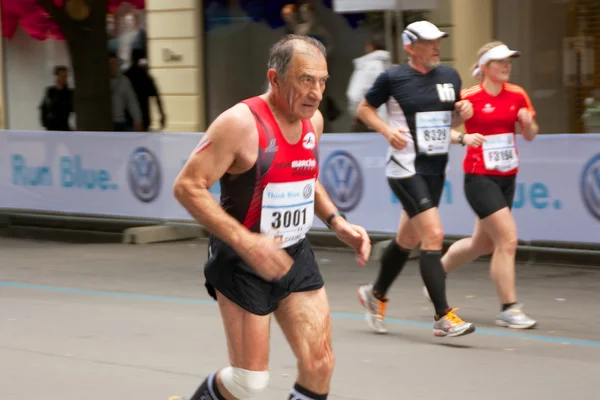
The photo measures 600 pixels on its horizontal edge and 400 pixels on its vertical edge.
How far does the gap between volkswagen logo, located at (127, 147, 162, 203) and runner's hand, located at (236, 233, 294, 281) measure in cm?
865

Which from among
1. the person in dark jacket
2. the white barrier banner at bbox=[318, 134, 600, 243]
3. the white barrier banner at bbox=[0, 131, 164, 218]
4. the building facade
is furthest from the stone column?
the white barrier banner at bbox=[318, 134, 600, 243]

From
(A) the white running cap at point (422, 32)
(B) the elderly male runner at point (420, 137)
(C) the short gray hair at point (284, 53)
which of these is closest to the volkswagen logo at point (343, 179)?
(B) the elderly male runner at point (420, 137)

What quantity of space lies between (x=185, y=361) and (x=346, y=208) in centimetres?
475

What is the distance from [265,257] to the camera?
13.1 feet

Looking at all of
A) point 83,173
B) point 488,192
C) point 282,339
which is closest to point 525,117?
point 488,192

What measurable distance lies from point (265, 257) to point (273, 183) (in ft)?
1.23

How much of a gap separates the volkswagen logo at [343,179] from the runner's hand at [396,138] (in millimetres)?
3905

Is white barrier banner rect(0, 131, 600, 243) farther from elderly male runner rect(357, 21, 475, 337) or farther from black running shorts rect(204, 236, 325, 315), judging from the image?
black running shorts rect(204, 236, 325, 315)

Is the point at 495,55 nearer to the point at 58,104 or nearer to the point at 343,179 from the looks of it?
the point at 343,179

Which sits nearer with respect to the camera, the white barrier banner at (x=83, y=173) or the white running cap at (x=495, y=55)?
the white running cap at (x=495, y=55)

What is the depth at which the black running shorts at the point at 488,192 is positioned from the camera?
24.8ft

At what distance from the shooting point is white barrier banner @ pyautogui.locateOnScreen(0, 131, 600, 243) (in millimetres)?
9875

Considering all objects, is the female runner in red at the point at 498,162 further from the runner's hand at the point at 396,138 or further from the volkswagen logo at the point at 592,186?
the volkswagen logo at the point at 592,186

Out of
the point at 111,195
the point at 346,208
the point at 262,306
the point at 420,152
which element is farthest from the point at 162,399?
the point at 111,195
